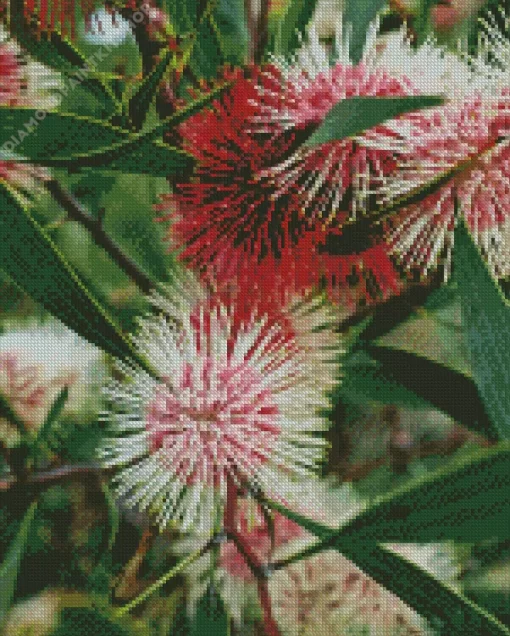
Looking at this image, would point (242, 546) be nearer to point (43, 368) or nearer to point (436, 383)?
point (436, 383)

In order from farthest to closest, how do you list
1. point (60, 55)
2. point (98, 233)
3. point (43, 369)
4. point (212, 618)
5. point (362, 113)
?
point (43, 369) → point (98, 233) → point (212, 618) → point (60, 55) → point (362, 113)

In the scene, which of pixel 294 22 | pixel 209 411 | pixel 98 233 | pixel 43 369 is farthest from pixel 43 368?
pixel 294 22

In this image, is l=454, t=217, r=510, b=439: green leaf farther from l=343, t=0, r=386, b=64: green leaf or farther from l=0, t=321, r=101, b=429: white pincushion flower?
l=0, t=321, r=101, b=429: white pincushion flower

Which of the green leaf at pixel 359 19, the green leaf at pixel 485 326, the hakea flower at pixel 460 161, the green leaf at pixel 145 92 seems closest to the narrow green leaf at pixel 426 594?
the green leaf at pixel 485 326

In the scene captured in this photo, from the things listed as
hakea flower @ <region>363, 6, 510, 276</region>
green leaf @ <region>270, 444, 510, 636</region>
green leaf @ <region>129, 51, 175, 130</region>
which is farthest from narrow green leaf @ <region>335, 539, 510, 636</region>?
green leaf @ <region>129, 51, 175, 130</region>

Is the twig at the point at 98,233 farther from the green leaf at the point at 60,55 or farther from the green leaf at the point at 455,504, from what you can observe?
the green leaf at the point at 455,504

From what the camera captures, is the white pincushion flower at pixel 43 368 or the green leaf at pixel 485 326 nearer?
the green leaf at pixel 485 326

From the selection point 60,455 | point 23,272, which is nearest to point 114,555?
point 60,455
